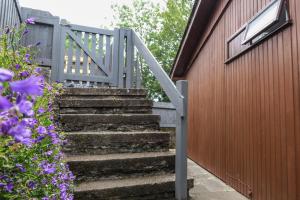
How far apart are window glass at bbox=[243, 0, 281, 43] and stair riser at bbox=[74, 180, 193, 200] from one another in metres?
1.88

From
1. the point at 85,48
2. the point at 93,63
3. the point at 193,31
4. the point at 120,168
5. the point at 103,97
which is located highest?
the point at 193,31

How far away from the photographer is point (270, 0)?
2.77 m

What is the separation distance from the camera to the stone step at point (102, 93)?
3.75 meters

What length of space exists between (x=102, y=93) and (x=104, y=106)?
40 cm

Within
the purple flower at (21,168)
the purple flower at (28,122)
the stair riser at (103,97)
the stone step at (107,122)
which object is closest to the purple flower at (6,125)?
the purple flower at (28,122)

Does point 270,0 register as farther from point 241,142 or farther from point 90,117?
point 90,117

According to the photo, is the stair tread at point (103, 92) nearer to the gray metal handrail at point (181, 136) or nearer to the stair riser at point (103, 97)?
the stair riser at point (103, 97)

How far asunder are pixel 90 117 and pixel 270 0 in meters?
2.45

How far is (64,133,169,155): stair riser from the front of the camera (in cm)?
272

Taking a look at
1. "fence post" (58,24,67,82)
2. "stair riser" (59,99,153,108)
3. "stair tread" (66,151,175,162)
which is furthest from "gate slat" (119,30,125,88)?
"stair tread" (66,151,175,162)

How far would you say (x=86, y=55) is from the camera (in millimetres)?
4965

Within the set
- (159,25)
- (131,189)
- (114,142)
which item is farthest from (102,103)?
(159,25)

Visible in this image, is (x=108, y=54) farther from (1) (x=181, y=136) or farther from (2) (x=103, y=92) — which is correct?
(1) (x=181, y=136)

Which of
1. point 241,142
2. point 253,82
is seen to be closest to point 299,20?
point 253,82
